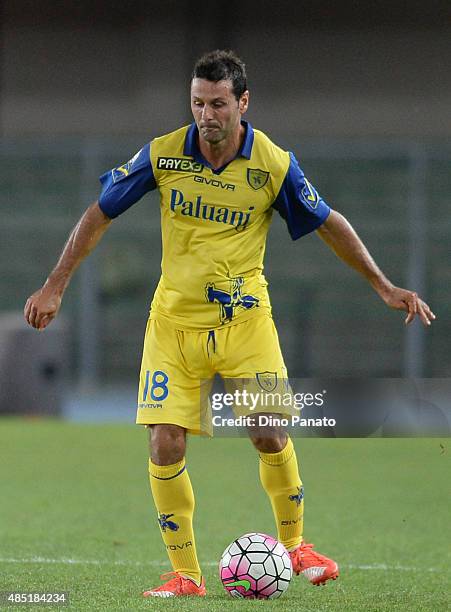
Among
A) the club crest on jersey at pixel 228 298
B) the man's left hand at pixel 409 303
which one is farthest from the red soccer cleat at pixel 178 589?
the man's left hand at pixel 409 303

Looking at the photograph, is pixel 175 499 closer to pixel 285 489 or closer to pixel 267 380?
pixel 285 489

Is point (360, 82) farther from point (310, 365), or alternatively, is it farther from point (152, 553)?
point (152, 553)

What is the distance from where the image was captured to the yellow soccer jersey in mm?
5113

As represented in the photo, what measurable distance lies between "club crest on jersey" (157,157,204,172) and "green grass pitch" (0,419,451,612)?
5.15 feet

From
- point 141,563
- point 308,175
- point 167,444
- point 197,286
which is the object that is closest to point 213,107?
point 197,286

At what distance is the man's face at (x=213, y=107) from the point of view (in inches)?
194

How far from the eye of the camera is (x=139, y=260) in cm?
1538

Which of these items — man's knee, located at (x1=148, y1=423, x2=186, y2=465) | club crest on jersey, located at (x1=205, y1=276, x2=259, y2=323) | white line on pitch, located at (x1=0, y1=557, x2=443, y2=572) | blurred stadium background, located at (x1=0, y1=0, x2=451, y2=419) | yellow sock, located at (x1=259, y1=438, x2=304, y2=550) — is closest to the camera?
man's knee, located at (x1=148, y1=423, x2=186, y2=465)

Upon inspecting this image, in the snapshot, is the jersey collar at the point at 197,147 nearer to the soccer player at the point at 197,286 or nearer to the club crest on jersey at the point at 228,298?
the soccer player at the point at 197,286

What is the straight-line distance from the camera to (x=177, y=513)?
5129mm

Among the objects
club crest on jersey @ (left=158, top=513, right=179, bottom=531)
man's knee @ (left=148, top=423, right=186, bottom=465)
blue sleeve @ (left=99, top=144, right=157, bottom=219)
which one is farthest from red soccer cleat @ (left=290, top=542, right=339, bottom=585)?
blue sleeve @ (left=99, top=144, right=157, bottom=219)

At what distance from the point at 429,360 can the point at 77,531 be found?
27.7 feet

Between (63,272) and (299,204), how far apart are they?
104 centimetres

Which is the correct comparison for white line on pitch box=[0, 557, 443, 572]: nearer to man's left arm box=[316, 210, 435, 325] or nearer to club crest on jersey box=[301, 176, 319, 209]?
man's left arm box=[316, 210, 435, 325]
